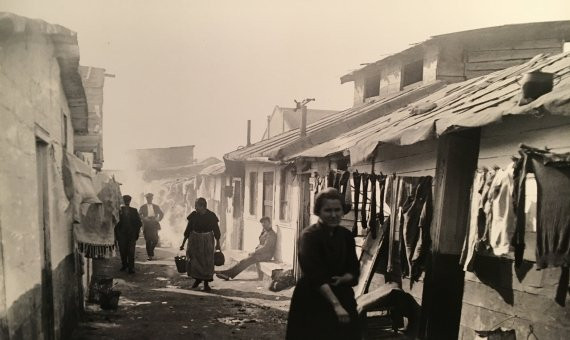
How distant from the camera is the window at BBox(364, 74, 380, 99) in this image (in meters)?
18.6

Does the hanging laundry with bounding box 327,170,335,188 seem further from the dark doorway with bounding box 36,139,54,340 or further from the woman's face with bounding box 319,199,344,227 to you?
the dark doorway with bounding box 36,139,54,340

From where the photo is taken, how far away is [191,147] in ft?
165

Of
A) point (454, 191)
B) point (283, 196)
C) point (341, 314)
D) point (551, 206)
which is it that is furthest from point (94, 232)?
point (283, 196)

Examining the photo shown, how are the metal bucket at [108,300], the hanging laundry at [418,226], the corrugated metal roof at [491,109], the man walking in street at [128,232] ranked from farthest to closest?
the man walking in street at [128,232], the metal bucket at [108,300], the hanging laundry at [418,226], the corrugated metal roof at [491,109]

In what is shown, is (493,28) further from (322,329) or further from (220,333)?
(322,329)

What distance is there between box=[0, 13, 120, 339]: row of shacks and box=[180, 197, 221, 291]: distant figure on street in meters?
2.23

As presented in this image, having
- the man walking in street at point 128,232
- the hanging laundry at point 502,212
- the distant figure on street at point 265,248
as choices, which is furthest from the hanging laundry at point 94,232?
the hanging laundry at point 502,212

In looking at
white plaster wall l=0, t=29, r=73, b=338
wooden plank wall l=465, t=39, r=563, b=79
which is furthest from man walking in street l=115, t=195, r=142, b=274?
wooden plank wall l=465, t=39, r=563, b=79

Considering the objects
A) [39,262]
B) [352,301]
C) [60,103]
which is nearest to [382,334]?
[352,301]

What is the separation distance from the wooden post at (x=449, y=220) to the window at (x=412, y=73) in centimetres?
1133

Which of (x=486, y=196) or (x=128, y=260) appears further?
(x=128, y=260)

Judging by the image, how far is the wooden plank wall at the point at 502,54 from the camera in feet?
45.5

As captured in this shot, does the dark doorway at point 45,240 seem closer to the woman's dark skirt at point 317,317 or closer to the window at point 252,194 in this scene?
the woman's dark skirt at point 317,317

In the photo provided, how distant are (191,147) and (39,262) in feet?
152
